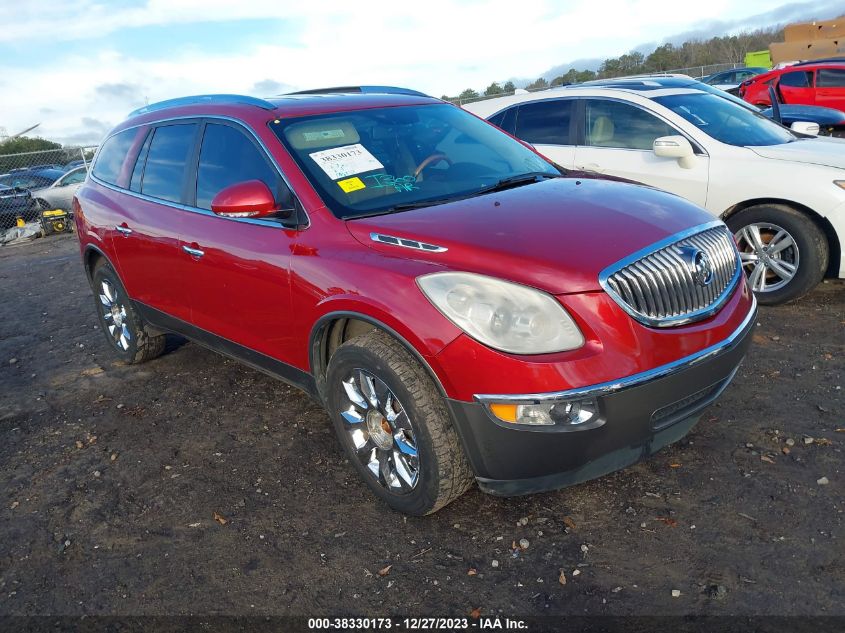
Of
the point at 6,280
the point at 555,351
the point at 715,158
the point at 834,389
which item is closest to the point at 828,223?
the point at 715,158

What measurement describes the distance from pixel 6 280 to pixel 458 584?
9.49 m

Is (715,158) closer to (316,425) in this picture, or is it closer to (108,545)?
(316,425)

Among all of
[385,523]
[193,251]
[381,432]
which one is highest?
[193,251]

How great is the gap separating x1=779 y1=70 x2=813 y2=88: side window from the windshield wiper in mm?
14289

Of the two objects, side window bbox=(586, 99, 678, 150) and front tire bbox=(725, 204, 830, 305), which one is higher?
side window bbox=(586, 99, 678, 150)

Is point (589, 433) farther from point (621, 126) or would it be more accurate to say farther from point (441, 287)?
point (621, 126)

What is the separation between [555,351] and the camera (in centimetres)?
259

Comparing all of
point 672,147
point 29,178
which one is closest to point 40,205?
point 29,178

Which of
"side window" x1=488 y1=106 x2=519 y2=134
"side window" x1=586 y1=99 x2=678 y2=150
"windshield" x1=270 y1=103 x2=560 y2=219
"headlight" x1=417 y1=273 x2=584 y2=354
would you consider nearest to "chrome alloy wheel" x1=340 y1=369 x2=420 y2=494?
"headlight" x1=417 y1=273 x2=584 y2=354

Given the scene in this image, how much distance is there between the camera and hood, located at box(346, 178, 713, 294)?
2.67m

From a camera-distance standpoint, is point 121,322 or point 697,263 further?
point 121,322

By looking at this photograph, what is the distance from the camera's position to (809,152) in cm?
550

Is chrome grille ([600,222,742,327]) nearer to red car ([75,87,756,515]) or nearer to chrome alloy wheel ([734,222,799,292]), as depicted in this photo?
red car ([75,87,756,515])

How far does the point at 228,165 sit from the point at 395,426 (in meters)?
1.83
